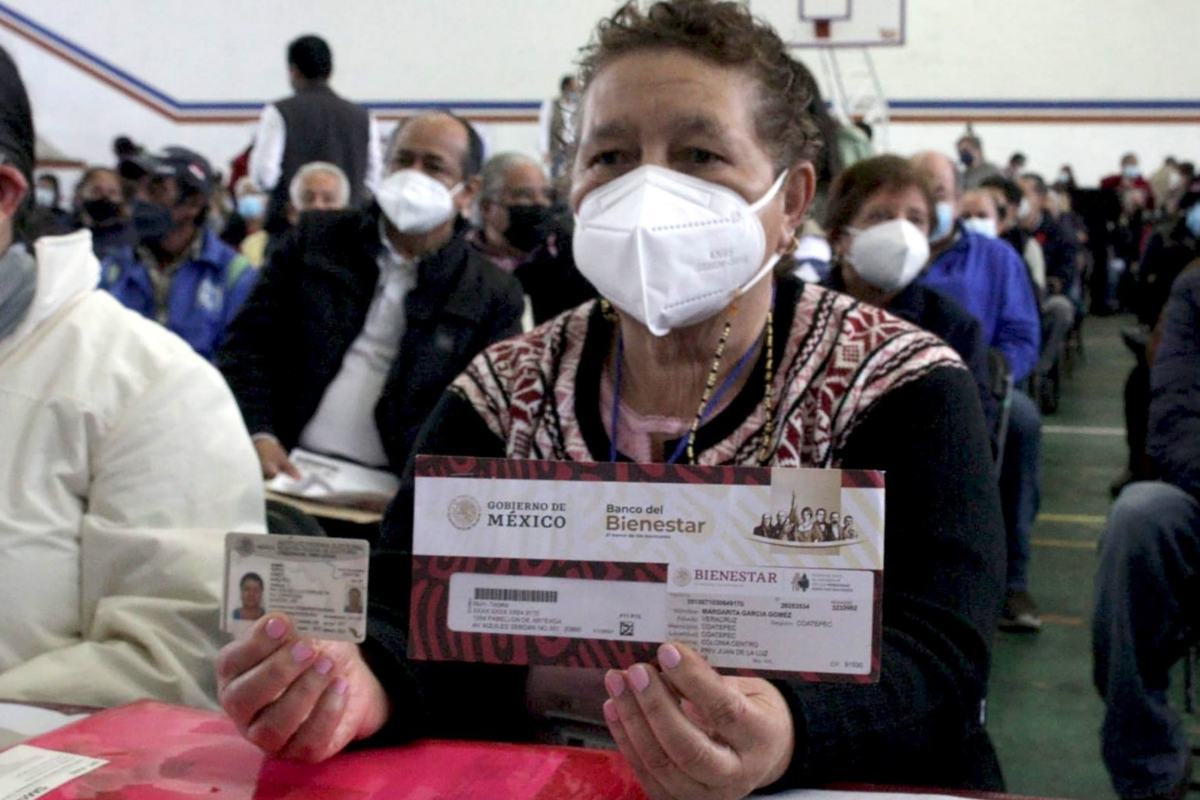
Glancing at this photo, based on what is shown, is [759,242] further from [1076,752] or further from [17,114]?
[1076,752]

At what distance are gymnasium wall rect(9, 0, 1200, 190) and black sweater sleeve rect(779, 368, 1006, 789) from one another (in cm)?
1534

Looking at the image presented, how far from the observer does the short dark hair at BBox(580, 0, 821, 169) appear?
132 cm

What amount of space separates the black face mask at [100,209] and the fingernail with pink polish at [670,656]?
5741mm

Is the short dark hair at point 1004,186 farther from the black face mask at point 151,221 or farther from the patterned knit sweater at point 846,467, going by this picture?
the patterned knit sweater at point 846,467

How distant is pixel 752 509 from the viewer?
845 mm

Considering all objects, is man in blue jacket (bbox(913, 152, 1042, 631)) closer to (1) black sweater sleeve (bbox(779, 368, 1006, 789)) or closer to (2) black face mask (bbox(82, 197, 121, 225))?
(1) black sweater sleeve (bbox(779, 368, 1006, 789))

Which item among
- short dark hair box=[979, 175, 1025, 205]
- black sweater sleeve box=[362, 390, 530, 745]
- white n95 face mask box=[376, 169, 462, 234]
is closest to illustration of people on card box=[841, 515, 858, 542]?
black sweater sleeve box=[362, 390, 530, 745]

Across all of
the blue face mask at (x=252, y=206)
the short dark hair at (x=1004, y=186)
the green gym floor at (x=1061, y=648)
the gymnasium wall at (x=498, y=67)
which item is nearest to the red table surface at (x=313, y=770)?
the green gym floor at (x=1061, y=648)

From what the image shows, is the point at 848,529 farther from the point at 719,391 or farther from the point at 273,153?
the point at 273,153

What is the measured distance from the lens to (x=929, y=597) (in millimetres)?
1156

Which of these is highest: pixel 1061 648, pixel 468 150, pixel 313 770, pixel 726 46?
pixel 468 150

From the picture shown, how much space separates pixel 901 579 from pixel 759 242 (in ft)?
1.39

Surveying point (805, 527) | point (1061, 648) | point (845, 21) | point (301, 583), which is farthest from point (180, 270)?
point (845, 21)

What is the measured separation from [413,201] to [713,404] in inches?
76.1
